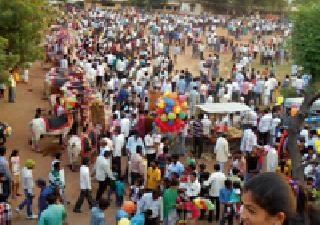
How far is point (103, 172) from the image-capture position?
9805mm

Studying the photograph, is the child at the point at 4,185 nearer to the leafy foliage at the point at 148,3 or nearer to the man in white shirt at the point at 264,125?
the man in white shirt at the point at 264,125

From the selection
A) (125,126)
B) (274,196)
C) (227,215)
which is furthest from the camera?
(125,126)

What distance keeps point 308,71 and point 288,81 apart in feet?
28.2

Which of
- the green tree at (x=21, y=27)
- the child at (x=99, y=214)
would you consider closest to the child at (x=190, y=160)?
the child at (x=99, y=214)

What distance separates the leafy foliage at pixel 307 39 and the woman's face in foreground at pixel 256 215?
26.6ft

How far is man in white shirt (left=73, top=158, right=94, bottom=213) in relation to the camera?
9.23 m

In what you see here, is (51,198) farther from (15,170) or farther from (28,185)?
(15,170)

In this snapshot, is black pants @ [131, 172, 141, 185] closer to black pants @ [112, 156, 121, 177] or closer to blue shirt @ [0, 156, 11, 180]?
black pants @ [112, 156, 121, 177]

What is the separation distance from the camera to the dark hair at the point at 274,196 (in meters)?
1.91

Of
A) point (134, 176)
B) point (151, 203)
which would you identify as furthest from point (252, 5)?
point (151, 203)

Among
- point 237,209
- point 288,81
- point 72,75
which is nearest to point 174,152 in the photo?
point 237,209

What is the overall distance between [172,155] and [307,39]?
3758 mm

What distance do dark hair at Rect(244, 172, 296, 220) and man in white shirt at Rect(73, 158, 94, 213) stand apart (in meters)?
7.49

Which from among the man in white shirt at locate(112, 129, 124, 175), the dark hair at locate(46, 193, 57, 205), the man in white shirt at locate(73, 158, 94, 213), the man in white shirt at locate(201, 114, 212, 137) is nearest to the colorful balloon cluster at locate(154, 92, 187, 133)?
the man in white shirt at locate(201, 114, 212, 137)
